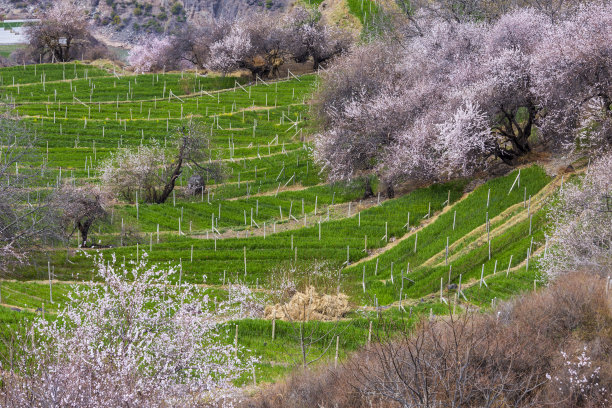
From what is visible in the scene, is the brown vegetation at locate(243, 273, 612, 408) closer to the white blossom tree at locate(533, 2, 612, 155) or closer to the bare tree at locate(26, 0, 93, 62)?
the white blossom tree at locate(533, 2, 612, 155)

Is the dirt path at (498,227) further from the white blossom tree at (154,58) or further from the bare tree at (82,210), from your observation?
the white blossom tree at (154,58)

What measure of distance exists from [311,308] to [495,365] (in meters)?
10.8

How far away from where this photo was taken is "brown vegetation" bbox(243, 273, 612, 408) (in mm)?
18281

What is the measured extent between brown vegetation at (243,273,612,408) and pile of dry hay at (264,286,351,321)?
680 cm

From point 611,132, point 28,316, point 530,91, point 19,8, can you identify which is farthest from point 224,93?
point 19,8

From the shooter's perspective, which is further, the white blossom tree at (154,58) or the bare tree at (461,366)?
the white blossom tree at (154,58)

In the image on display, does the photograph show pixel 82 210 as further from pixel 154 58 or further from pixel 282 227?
pixel 154 58

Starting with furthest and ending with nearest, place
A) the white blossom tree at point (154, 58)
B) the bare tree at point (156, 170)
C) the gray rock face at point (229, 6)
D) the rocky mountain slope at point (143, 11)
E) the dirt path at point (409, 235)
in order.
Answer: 1. the rocky mountain slope at point (143, 11)
2. the gray rock face at point (229, 6)
3. the white blossom tree at point (154, 58)
4. the bare tree at point (156, 170)
5. the dirt path at point (409, 235)

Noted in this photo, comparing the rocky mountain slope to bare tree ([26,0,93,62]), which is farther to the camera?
the rocky mountain slope

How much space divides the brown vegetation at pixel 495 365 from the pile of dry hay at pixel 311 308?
6796mm

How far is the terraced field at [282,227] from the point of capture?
31.9 meters

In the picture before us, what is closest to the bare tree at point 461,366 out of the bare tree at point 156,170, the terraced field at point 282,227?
the terraced field at point 282,227

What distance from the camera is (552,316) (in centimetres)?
2409

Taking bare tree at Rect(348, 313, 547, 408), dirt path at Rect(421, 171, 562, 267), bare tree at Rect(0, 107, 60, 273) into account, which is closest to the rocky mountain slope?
bare tree at Rect(0, 107, 60, 273)
